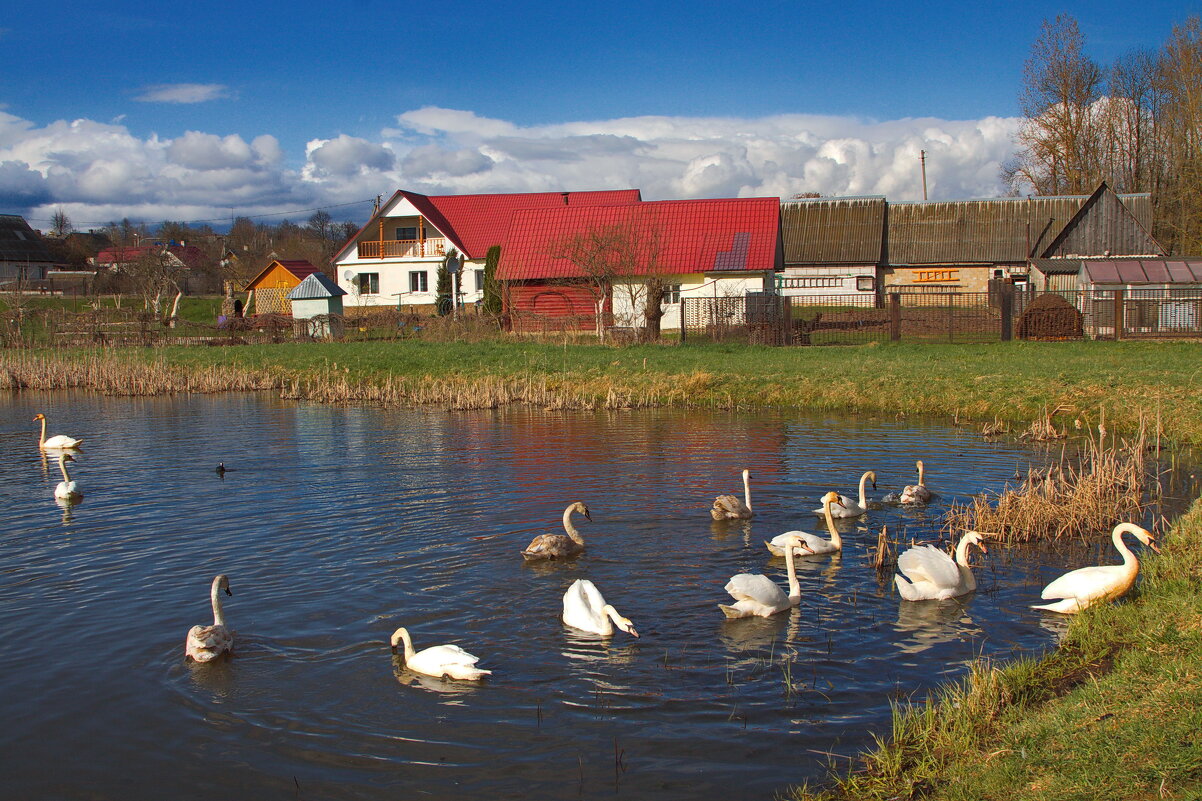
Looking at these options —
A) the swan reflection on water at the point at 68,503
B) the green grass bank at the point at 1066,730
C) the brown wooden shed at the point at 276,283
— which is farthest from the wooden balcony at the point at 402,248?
the green grass bank at the point at 1066,730

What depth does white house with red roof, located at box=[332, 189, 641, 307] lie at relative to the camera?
5378cm

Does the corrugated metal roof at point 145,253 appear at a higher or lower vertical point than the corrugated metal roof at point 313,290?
higher

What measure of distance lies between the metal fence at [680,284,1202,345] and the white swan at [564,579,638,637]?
2361cm

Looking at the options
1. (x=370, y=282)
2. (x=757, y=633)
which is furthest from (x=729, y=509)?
(x=370, y=282)

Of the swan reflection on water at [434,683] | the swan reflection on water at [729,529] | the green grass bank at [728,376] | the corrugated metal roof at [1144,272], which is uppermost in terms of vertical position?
the corrugated metal roof at [1144,272]

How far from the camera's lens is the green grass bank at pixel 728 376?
17.3 metres

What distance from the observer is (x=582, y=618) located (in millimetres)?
7324

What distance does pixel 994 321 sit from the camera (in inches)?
1283

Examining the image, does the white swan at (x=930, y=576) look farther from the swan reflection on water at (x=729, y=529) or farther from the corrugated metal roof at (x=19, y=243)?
the corrugated metal roof at (x=19, y=243)

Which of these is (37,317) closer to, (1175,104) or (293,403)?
(293,403)

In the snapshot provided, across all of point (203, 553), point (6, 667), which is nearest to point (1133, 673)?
point (6, 667)

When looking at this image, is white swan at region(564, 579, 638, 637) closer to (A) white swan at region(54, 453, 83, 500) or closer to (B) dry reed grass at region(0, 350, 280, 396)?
(A) white swan at region(54, 453, 83, 500)

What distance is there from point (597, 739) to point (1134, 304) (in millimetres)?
29369

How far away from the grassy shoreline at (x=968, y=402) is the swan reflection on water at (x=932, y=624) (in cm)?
75
